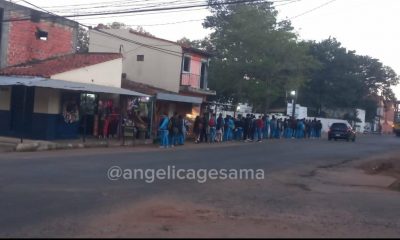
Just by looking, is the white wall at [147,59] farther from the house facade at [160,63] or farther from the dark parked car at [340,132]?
the dark parked car at [340,132]

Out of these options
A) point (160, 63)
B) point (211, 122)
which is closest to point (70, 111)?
point (211, 122)

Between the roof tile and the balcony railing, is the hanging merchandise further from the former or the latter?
the balcony railing

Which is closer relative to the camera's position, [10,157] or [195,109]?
[10,157]

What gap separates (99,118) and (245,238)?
21.9 metres

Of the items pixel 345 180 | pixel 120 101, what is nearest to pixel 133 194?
pixel 345 180

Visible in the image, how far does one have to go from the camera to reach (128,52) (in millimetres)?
37156

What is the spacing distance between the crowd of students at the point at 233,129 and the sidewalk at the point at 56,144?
1.93 meters

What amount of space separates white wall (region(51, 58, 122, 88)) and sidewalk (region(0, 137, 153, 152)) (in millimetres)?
2790

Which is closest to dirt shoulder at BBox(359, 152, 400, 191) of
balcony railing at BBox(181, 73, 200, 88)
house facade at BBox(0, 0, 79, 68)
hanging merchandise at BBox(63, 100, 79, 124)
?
hanging merchandise at BBox(63, 100, 79, 124)

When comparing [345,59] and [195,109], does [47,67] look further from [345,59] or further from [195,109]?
[345,59]

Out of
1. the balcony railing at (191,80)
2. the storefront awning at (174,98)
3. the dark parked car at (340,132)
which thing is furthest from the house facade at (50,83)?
the dark parked car at (340,132)

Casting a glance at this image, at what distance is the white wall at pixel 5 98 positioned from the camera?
→ 26219 millimetres

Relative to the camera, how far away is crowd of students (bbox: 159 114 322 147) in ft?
88.9

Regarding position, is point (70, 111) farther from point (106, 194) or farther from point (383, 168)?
point (106, 194)
